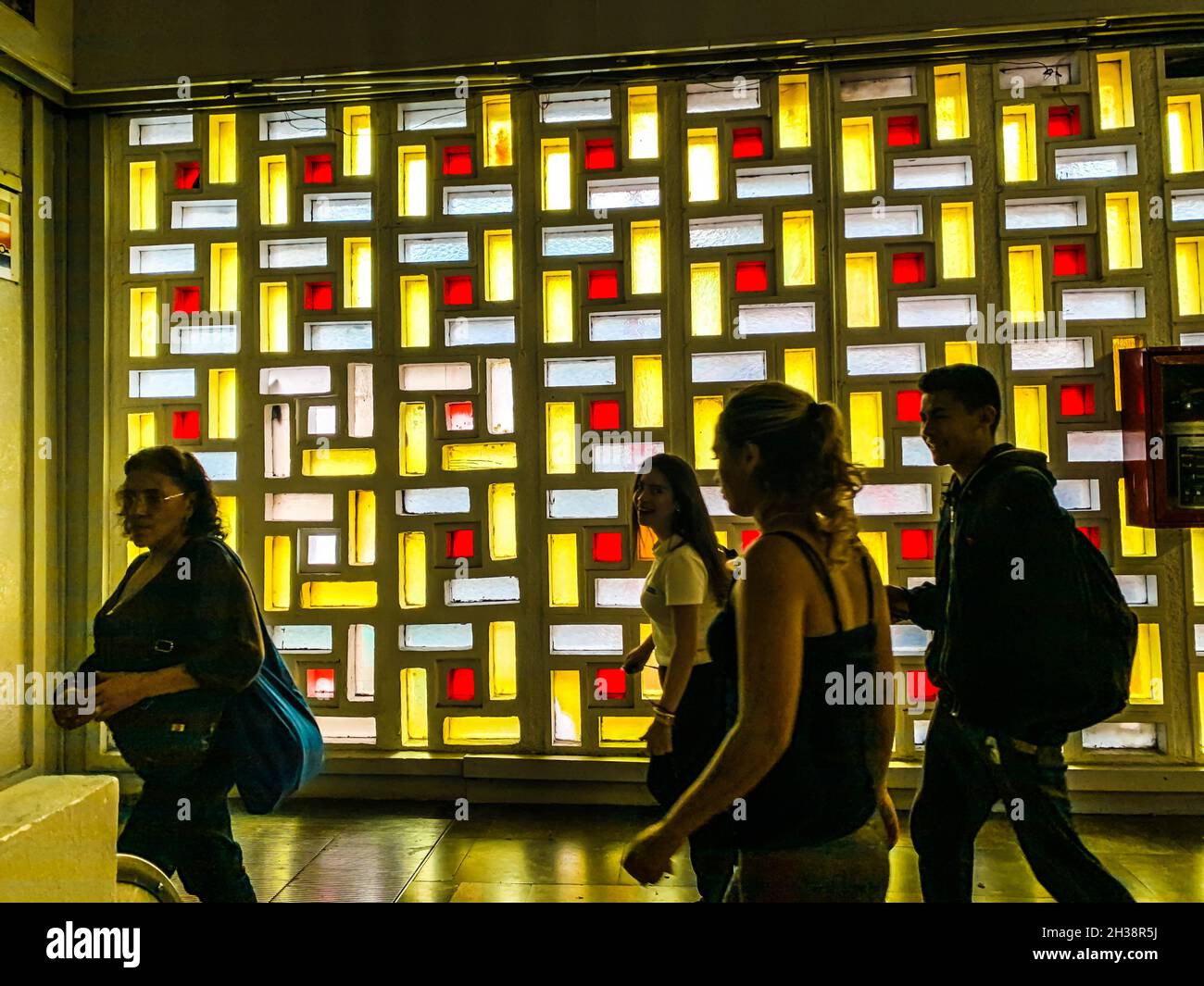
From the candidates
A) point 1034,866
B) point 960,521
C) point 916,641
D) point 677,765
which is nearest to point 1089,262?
point 916,641

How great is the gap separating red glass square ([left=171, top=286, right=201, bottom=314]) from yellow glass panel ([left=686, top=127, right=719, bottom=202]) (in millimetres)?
3206

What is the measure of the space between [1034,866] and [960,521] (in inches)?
43.6

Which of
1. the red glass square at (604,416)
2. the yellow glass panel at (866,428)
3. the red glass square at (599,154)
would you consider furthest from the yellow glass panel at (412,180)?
the yellow glass panel at (866,428)

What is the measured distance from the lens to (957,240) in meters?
5.00

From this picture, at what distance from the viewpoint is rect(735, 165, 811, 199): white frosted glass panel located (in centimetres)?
495

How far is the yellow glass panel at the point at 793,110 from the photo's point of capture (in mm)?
5008

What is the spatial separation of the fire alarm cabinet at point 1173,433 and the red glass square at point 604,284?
290cm

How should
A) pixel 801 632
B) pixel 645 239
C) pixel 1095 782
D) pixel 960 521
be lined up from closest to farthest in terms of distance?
pixel 801 632
pixel 960 521
pixel 1095 782
pixel 645 239

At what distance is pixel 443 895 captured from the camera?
12.3ft

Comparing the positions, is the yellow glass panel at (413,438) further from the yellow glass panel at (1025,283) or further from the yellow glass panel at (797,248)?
the yellow glass panel at (1025,283)

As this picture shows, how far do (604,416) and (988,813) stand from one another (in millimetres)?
3031

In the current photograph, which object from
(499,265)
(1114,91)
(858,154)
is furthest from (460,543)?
(1114,91)

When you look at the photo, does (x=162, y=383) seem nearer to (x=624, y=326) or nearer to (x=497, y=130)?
(x=497, y=130)
